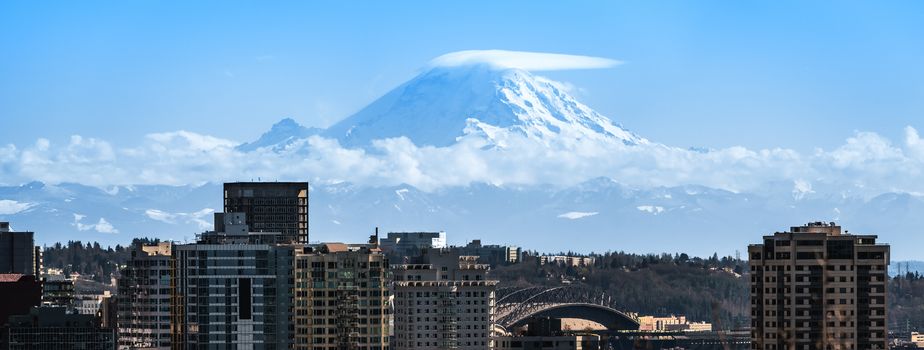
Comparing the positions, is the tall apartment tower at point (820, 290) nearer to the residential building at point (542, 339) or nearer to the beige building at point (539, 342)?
the residential building at point (542, 339)

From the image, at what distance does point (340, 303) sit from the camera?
139 metres

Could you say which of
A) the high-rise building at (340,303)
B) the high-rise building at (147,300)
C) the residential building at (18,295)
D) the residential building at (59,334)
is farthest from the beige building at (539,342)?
the residential building at (18,295)

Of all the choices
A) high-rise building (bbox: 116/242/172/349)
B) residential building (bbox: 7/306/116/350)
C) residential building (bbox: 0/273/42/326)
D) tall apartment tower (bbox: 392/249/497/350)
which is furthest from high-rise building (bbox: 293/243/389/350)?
residential building (bbox: 0/273/42/326)

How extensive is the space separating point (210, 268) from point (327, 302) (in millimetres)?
6642

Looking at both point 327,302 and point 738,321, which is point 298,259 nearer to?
point 327,302

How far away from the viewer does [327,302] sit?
456 feet

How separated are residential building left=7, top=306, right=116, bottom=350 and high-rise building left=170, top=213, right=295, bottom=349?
9708 mm

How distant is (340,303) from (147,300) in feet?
40.6

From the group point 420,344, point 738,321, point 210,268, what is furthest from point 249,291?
point 738,321

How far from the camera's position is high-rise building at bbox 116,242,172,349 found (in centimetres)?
14225

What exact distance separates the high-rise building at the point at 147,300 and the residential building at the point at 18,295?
21851 millimetres

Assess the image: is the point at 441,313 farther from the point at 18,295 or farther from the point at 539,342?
the point at 18,295

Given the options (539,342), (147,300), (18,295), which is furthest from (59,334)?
(539,342)

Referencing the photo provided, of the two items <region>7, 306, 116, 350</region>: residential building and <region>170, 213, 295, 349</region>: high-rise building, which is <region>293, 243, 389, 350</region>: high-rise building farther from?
<region>7, 306, 116, 350</region>: residential building
